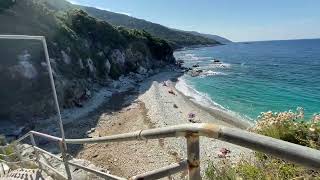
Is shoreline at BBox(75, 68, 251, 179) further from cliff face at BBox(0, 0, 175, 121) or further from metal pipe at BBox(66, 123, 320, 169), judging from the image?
metal pipe at BBox(66, 123, 320, 169)

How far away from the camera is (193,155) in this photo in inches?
80.6

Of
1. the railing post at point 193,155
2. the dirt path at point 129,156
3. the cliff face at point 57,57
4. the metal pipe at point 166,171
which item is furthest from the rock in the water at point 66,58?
the railing post at point 193,155

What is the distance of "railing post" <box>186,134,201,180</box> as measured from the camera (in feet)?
6.65

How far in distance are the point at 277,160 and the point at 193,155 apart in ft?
8.65

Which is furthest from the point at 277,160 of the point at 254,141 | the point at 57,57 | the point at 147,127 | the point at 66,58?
the point at 66,58

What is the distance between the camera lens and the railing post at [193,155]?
79.8 inches

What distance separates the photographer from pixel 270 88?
4578 cm

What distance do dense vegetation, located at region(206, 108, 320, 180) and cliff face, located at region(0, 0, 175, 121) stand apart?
26066 mm

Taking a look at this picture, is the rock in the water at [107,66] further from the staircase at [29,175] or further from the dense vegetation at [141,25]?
the dense vegetation at [141,25]

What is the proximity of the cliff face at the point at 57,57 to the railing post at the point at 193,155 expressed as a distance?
29.4 m

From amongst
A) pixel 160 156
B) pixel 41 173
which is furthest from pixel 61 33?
pixel 41 173

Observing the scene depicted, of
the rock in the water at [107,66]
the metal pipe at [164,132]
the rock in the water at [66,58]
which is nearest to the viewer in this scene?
the metal pipe at [164,132]

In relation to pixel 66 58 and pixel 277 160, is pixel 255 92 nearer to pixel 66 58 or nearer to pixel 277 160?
pixel 66 58

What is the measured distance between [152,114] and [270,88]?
74.1 feet
